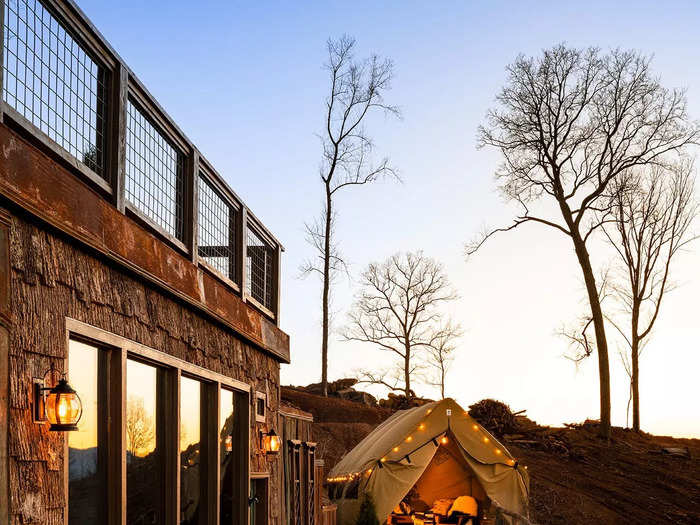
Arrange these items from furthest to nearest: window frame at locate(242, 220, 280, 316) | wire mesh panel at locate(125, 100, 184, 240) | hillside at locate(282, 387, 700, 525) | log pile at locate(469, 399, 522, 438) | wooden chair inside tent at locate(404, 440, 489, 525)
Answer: log pile at locate(469, 399, 522, 438)
hillside at locate(282, 387, 700, 525)
wooden chair inside tent at locate(404, 440, 489, 525)
window frame at locate(242, 220, 280, 316)
wire mesh panel at locate(125, 100, 184, 240)

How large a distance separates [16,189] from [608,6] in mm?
19495

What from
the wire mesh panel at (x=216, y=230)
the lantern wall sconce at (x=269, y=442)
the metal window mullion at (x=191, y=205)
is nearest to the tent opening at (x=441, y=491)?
the lantern wall sconce at (x=269, y=442)

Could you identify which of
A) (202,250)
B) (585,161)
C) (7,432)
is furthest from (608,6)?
(7,432)

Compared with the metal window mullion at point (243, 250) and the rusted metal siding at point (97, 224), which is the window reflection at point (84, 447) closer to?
the rusted metal siding at point (97, 224)

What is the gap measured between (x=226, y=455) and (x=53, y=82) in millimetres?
5330

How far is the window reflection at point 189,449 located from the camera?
7.80 m

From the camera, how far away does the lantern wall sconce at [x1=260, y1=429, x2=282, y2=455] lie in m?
10.9

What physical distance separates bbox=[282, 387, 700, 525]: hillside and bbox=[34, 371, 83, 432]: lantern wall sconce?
17661 mm

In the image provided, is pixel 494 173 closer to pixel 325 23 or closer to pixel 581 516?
pixel 325 23

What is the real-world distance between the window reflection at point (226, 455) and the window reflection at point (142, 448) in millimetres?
2020

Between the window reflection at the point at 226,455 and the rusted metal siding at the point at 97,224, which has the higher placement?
the rusted metal siding at the point at 97,224

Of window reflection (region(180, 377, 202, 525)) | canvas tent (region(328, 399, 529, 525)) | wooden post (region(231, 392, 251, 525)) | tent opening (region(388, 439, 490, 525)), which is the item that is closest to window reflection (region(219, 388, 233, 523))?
wooden post (region(231, 392, 251, 525))

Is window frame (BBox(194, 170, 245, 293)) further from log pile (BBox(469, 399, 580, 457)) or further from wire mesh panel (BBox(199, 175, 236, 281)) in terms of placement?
log pile (BBox(469, 399, 580, 457))

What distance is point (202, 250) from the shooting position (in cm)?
934
